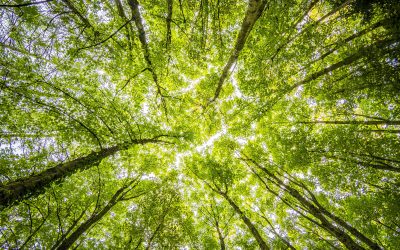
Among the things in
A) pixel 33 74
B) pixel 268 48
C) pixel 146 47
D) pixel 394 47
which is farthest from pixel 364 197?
pixel 33 74

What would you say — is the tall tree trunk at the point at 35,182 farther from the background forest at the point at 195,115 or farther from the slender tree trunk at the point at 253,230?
the slender tree trunk at the point at 253,230

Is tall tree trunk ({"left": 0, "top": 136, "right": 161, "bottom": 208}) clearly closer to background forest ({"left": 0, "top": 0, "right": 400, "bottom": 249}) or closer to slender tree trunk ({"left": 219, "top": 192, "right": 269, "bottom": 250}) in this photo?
background forest ({"left": 0, "top": 0, "right": 400, "bottom": 249})

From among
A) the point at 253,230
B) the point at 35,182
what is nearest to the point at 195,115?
the point at 253,230

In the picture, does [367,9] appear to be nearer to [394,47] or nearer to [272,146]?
[394,47]

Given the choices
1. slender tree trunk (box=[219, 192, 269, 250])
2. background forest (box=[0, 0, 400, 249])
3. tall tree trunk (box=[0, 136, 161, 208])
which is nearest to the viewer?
tall tree trunk (box=[0, 136, 161, 208])

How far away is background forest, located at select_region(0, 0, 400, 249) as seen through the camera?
5.12 meters

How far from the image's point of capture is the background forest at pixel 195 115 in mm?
5121

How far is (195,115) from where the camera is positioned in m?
11.3

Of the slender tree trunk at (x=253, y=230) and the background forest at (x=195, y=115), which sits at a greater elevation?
the background forest at (x=195, y=115)

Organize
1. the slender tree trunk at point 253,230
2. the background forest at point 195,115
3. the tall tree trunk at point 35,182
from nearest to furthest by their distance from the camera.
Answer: the tall tree trunk at point 35,182 < the background forest at point 195,115 < the slender tree trunk at point 253,230

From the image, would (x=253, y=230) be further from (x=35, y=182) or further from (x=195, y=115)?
(x=35, y=182)

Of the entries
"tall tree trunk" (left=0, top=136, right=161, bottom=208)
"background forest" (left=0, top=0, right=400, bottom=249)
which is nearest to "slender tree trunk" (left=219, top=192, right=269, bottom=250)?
"background forest" (left=0, top=0, right=400, bottom=249)

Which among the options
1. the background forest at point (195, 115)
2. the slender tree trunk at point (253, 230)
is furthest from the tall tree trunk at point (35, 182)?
the slender tree trunk at point (253, 230)

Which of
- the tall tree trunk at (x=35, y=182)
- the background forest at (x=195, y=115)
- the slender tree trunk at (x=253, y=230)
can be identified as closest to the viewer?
the tall tree trunk at (x=35, y=182)
